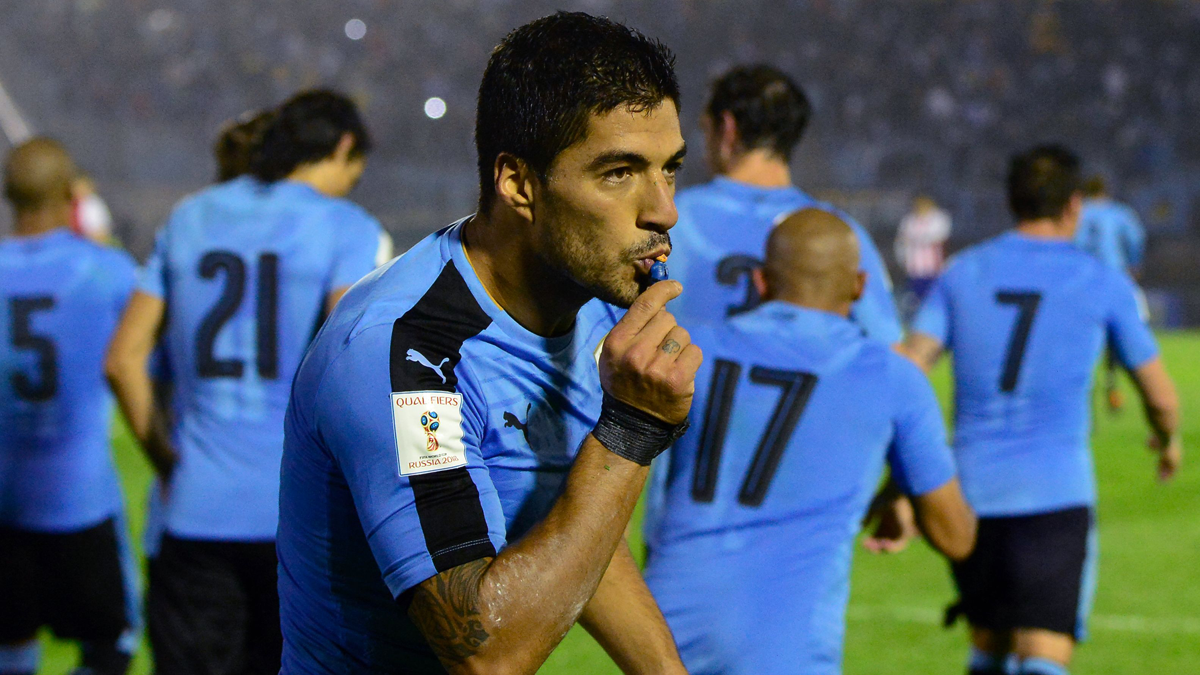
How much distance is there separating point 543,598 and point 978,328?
3.40 meters

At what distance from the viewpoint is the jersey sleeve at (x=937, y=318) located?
4.73 metres

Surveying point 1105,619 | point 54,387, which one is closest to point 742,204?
point 54,387

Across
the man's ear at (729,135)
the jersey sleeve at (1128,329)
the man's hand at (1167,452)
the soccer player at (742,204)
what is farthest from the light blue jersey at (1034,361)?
the man's ear at (729,135)

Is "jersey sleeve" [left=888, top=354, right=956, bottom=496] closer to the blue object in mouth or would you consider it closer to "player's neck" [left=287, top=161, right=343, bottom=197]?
the blue object in mouth

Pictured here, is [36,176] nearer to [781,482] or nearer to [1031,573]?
[781,482]

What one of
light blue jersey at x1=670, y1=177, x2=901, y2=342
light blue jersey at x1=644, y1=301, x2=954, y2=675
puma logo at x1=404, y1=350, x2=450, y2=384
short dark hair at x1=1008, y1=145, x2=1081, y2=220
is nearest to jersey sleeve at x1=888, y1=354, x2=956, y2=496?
light blue jersey at x1=644, y1=301, x2=954, y2=675

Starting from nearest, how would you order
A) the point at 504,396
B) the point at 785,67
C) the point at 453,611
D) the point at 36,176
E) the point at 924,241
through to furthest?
the point at 453,611 < the point at 504,396 < the point at 36,176 < the point at 924,241 < the point at 785,67

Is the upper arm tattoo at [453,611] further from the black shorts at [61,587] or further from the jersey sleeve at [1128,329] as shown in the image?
the jersey sleeve at [1128,329]

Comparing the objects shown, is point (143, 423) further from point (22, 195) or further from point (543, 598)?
point (543, 598)

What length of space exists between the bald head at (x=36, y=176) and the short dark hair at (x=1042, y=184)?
3350 mm

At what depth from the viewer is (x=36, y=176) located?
461 cm

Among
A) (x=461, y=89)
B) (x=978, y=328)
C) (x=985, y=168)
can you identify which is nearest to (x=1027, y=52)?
(x=985, y=168)

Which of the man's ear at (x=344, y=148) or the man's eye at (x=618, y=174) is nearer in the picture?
the man's eye at (x=618, y=174)

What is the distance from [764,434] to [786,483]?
4.6 inches
